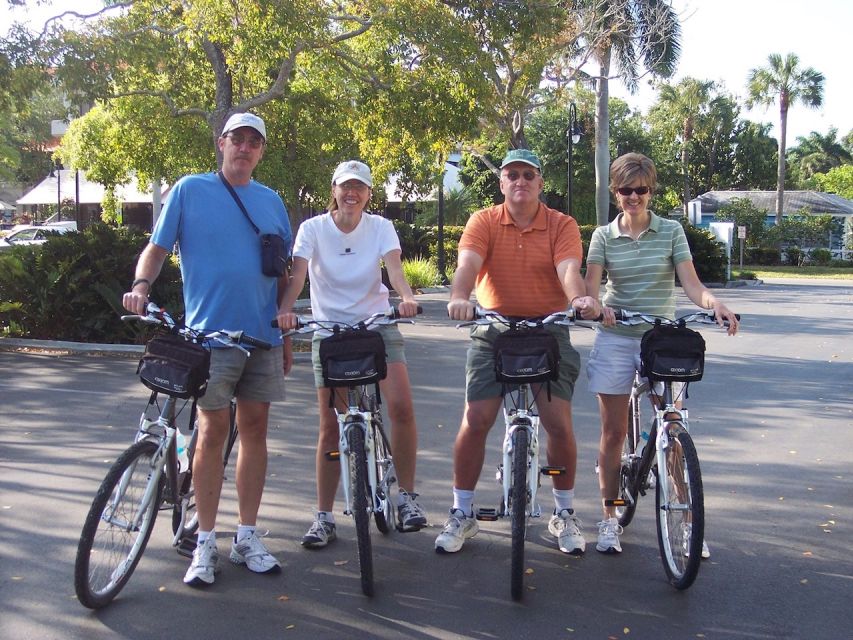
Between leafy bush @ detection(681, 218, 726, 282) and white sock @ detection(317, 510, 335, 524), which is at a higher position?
→ leafy bush @ detection(681, 218, 726, 282)

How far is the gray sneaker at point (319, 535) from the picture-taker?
5.14 m

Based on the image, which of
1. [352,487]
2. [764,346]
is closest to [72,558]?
[352,487]

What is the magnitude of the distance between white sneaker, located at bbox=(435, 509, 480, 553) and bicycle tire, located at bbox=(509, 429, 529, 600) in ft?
2.31

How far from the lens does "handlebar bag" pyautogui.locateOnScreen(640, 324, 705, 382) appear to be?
15.2ft

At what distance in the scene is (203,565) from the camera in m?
4.58

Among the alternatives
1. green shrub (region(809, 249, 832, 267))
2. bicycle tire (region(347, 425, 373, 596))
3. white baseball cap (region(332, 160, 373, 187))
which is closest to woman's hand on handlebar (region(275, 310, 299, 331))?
bicycle tire (region(347, 425, 373, 596))

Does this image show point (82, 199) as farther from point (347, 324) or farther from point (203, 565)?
point (203, 565)

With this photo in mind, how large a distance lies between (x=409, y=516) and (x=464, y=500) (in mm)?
296

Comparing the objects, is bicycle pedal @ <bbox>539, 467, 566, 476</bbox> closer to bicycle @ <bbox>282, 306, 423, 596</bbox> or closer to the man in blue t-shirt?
bicycle @ <bbox>282, 306, 423, 596</bbox>

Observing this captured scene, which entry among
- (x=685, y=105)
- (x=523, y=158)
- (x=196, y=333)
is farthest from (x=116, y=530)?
(x=685, y=105)

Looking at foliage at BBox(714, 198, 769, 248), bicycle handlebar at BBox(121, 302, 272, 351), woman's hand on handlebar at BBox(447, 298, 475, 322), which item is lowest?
bicycle handlebar at BBox(121, 302, 272, 351)

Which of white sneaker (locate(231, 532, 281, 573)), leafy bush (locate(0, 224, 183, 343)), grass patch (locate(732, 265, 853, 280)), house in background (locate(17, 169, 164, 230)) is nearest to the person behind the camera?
white sneaker (locate(231, 532, 281, 573))

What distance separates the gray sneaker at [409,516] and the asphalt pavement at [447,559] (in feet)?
0.44

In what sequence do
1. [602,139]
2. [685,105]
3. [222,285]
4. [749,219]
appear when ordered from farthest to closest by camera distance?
[685,105] → [749,219] → [602,139] → [222,285]
